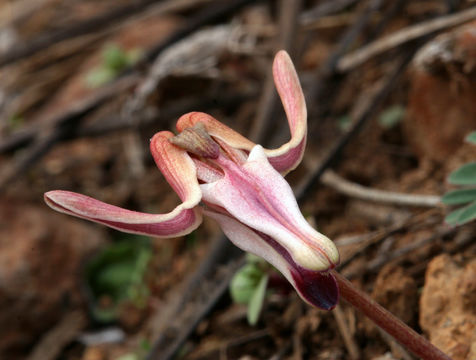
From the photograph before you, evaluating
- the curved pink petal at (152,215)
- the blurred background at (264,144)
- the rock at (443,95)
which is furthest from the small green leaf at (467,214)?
the rock at (443,95)

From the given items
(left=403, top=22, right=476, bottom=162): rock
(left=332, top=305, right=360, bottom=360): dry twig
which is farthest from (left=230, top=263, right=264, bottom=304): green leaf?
(left=403, top=22, right=476, bottom=162): rock

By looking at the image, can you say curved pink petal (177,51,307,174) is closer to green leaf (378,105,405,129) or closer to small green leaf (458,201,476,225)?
small green leaf (458,201,476,225)

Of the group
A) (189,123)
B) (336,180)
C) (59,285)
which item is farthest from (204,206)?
(59,285)

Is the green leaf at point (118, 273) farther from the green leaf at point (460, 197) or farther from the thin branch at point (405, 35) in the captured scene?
the green leaf at point (460, 197)

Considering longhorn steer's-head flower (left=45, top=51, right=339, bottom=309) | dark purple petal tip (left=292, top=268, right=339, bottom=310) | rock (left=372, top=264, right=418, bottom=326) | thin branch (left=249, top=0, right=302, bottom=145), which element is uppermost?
→ longhorn steer's-head flower (left=45, top=51, right=339, bottom=309)

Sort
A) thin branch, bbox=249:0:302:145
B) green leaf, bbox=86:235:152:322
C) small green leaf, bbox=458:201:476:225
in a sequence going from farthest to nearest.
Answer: green leaf, bbox=86:235:152:322, thin branch, bbox=249:0:302:145, small green leaf, bbox=458:201:476:225

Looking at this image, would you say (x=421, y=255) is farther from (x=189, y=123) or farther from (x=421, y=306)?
(x=189, y=123)

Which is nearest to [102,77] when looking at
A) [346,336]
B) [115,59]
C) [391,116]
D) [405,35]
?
[115,59]
